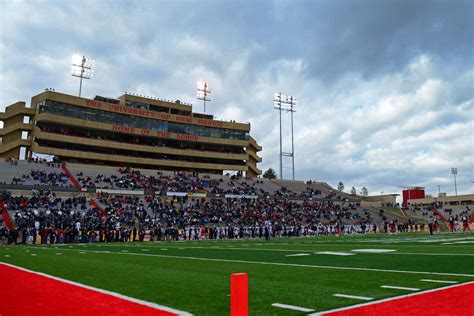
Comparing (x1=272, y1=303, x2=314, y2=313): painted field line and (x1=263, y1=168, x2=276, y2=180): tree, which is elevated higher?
(x1=263, y1=168, x2=276, y2=180): tree

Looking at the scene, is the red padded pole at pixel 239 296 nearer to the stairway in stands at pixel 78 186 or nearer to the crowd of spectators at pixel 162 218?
the crowd of spectators at pixel 162 218

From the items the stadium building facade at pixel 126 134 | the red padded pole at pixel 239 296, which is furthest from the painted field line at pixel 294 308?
the stadium building facade at pixel 126 134

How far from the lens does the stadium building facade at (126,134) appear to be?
52.8 metres

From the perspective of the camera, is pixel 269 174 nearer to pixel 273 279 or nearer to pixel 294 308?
pixel 273 279

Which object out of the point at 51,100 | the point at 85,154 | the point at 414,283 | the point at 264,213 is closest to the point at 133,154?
the point at 85,154

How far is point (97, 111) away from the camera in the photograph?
56000 millimetres

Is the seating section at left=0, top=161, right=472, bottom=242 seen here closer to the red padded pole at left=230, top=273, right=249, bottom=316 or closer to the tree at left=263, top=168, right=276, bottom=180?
the red padded pole at left=230, top=273, right=249, bottom=316

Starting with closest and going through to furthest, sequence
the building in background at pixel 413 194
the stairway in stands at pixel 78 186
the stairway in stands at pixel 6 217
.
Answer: the stairway in stands at pixel 6 217, the stairway in stands at pixel 78 186, the building in background at pixel 413 194

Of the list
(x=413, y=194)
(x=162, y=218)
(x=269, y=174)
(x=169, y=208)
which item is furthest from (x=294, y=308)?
(x=269, y=174)

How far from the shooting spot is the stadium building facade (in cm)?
5281

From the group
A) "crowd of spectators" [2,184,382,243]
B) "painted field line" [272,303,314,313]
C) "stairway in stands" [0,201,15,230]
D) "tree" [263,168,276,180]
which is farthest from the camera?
"tree" [263,168,276,180]

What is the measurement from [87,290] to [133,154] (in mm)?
54059

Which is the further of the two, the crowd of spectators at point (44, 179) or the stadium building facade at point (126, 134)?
the stadium building facade at point (126, 134)

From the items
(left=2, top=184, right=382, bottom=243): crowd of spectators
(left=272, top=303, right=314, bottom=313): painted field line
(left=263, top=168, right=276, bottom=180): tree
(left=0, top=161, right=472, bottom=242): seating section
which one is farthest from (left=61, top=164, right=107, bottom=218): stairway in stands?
(left=263, top=168, right=276, bottom=180): tree
